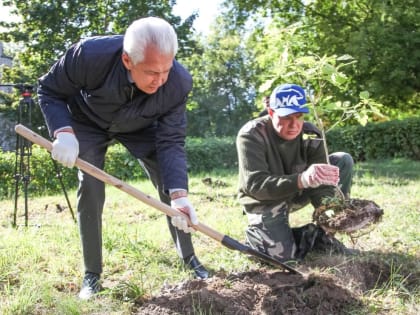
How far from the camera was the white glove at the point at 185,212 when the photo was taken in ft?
8.55

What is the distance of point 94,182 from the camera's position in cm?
275

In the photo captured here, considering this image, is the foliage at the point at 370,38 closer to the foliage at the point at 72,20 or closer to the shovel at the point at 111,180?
the foliage at the point at 72,20

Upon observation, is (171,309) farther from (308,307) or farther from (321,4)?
(321,4)

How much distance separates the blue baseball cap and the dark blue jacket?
2.22ft

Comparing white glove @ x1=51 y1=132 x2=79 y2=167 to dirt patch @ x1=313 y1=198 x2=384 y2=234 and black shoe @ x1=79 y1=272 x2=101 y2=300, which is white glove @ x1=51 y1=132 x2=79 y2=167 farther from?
dirt patch @ x1=313 y1=198 x2=384 y2=234

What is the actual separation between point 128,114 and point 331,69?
134cm

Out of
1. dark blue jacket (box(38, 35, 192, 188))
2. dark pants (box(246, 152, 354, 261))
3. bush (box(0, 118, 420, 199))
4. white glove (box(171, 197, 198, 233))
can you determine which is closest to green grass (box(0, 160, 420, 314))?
dark pants (box(246, 152, 354, 261))

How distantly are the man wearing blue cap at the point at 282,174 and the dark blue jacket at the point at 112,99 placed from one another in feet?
2.14

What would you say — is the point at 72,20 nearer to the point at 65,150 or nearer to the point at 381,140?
the point at 381,140

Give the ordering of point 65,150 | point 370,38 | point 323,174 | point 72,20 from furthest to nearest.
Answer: point 72,20 < point 370,38 < point 323,174 < point 65,150

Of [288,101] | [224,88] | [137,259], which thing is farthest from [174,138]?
[224,88]

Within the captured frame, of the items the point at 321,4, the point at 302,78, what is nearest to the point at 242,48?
the point at 321,4

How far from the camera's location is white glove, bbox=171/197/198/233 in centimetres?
261

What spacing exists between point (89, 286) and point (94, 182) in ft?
1.99
